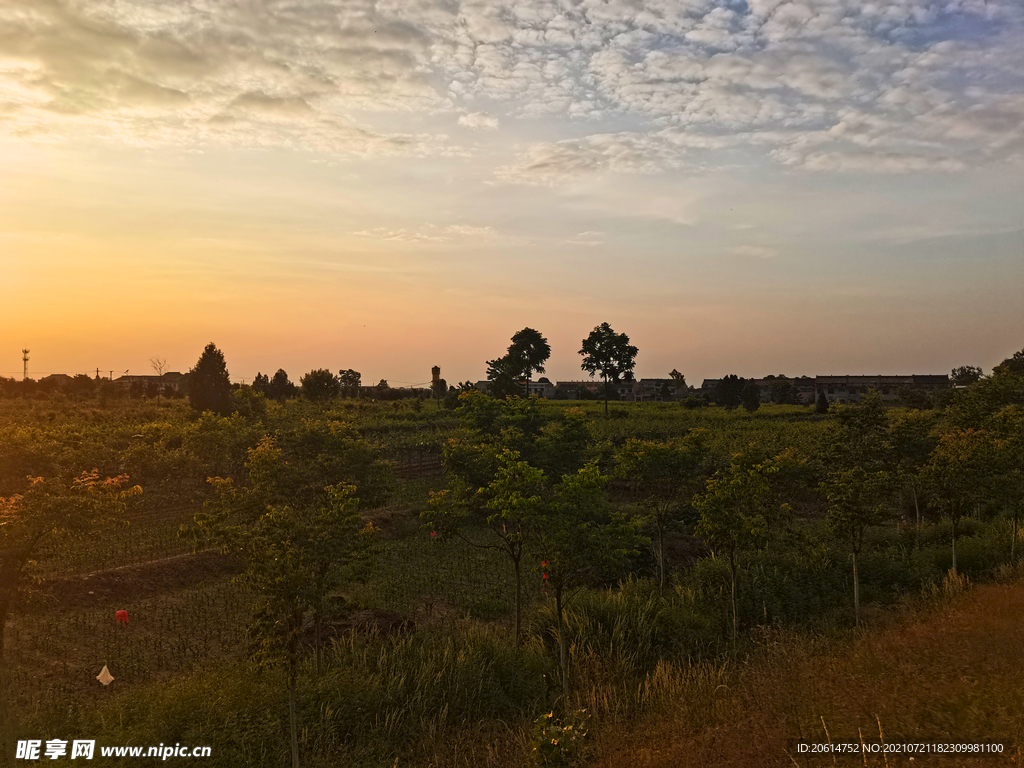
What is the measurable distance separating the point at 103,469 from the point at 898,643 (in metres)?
32.9

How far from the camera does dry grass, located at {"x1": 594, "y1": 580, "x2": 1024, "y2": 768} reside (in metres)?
7.64

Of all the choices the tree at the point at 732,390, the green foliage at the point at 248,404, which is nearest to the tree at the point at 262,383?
the green foliage at the point at 248,404

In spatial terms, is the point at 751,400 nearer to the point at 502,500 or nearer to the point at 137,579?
the point at 137,579

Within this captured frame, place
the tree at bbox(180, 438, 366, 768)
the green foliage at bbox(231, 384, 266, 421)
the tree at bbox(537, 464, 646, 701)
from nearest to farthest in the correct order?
1. the tree at bbox(180, 438, 366, 768)
2. the tree at bbox(537, 464, 646, 701)
3. the green foliage at bbox(231, 384, 266, 421)

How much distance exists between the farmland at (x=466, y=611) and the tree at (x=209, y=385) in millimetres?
32431

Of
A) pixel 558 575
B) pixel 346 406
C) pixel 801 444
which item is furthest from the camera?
pixel 346 406

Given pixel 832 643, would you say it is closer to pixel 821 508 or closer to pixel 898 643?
pixel 898 643

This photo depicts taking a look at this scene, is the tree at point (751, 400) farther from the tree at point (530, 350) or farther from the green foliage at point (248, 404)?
the green foliage at point (248, 404)

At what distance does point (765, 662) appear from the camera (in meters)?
11.4

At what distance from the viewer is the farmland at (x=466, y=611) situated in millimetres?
9477

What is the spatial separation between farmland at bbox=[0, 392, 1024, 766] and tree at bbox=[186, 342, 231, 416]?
106 feet

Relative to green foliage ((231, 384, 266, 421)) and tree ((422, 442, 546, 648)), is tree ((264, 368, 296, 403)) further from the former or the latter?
tree ((422, 442, 546, 648))

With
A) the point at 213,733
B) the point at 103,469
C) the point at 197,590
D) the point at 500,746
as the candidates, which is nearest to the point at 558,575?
the point at 500,746

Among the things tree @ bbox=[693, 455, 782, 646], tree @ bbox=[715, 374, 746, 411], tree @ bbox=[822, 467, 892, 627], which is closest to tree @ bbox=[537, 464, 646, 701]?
tree @ bbox=[693, 455, 782, 646]
